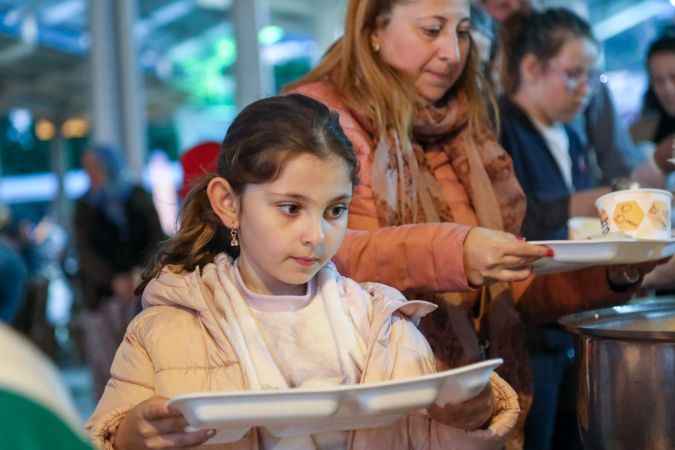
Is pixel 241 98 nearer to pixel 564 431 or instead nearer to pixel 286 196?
pixel 564 431

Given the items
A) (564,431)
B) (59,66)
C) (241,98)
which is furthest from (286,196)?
(59,66)

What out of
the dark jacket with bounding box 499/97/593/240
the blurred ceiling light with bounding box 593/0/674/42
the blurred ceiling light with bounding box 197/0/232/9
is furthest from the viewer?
the blurred ceiling light with bounding box 197/0/232/9

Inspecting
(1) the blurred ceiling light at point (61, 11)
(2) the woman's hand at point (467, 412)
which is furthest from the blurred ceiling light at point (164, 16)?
(2) the woman's hand at point (467, 412)

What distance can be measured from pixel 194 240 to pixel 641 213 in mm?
818

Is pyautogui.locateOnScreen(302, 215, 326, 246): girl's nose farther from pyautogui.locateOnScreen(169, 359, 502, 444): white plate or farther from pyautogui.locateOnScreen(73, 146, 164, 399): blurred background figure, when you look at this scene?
pyautogui.locateOnScreen(73, 146, 164, 399): blurred background figure

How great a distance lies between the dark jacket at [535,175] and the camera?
2.97 metres

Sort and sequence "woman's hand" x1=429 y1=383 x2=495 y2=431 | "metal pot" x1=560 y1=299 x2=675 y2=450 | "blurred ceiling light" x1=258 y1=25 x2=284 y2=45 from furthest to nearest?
"blurred ceiling light" x1=258 y1=25 x2=284 y2=45 → "metal pot" x1=560 y1=299 x2=675 y2=450 → "woman's hand" x1=429 y1=383 x2=495 y2=431

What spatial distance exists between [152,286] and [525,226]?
4.23 ft

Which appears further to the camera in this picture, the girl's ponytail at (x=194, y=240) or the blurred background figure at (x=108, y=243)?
the blurred background figure at (x=108, y=243)

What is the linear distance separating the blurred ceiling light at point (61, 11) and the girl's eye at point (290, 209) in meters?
8.61

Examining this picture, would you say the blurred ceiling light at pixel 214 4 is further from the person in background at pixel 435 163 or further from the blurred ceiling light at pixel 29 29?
the person in background at pixel 435 163

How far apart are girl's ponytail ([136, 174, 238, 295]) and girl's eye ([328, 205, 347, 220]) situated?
261 millimetres

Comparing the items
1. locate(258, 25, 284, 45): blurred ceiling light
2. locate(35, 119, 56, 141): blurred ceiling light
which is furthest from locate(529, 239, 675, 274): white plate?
locate(35, 119, 56, 141): blurred ceiling light

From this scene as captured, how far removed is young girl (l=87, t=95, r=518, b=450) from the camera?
5.82 feet
